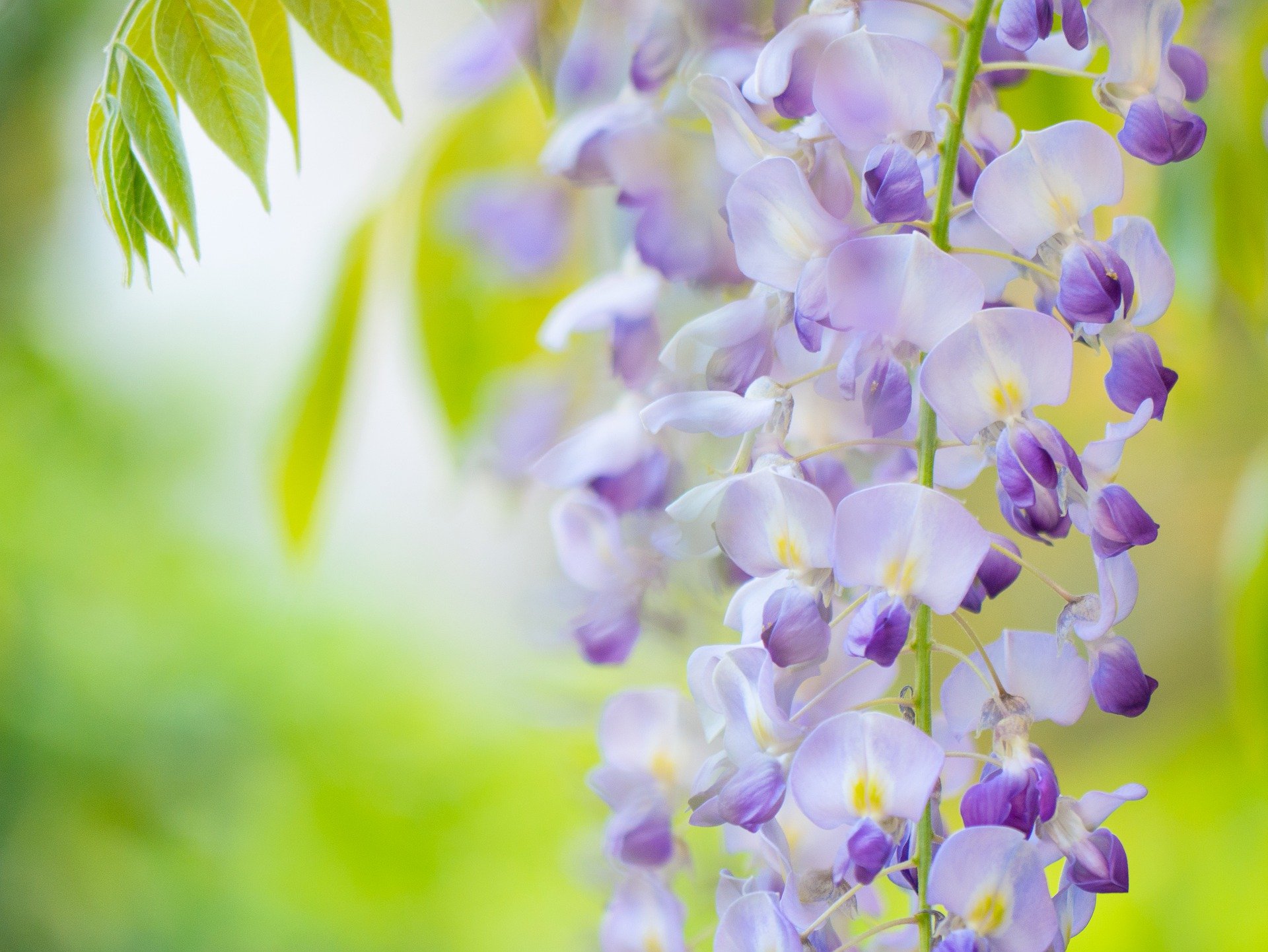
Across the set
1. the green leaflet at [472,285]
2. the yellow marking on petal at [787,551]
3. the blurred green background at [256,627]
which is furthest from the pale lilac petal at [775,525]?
the blurred green background at [256,627]

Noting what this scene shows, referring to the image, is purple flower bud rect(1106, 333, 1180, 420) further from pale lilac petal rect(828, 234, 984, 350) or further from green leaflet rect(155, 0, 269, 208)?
green leaflet rect(155, 0, 269, 208)

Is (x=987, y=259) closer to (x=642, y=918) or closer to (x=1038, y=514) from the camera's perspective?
(x=1038, y=514)

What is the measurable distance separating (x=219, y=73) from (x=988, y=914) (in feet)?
0.78

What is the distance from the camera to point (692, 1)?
0.30 m

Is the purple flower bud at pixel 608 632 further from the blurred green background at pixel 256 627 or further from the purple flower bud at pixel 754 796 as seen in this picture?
the blurred green background at pixel 256 627

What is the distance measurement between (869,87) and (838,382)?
56 mm

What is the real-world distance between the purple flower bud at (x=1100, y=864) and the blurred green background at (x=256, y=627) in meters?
1.02

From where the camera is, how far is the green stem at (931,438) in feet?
0.70

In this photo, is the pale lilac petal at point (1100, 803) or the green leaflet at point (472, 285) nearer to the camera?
the pale lilac petal at point (1100, 803)

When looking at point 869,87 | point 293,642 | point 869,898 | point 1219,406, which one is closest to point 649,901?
point 869,898

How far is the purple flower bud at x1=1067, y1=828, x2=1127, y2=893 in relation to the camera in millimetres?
209

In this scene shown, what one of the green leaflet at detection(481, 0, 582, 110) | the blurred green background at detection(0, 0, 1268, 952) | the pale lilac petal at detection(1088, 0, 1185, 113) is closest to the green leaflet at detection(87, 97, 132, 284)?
the green leaflet at detection(481, 0, 582, 110)

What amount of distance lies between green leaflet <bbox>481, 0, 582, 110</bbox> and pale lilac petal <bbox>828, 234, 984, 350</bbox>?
0.41 ft

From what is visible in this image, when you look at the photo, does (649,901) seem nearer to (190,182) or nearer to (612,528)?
(612,528)
